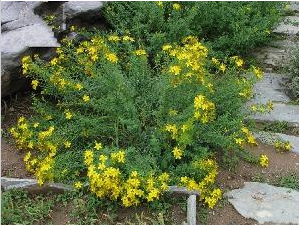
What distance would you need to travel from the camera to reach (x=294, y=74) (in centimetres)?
620

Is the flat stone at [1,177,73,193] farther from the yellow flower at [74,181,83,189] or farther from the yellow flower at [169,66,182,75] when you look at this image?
the yellow flower at [169,66,182,75]

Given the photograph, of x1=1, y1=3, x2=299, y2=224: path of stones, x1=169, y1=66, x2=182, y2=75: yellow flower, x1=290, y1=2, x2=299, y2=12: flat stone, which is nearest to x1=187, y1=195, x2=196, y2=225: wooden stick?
x1=1, y1=3, x2=299, y2=224: path of stones

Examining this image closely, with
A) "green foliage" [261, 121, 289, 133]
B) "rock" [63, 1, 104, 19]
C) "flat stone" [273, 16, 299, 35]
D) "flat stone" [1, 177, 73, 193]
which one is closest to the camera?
"flat stone" [1, 177, 73, 193]

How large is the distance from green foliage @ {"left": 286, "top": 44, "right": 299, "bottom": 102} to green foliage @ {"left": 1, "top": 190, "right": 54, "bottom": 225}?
2.99 m

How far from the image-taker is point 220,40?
6.34 m

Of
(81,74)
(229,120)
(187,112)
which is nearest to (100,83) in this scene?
(81,74)

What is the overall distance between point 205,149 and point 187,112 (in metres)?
0.33

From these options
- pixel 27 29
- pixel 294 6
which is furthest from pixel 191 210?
pixel 294 6

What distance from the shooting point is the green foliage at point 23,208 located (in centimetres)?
420

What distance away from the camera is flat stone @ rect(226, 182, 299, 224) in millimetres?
4359

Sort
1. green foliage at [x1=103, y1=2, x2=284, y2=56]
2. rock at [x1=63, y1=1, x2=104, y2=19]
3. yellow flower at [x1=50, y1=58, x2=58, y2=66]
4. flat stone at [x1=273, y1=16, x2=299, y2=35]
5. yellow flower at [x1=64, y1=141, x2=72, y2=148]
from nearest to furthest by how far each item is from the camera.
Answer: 1. yellow flower at [x1=64, y1=141, x2=72, y2=148]
2. yellow flower at [x1=50, y1=58, x2=58, y2=66]
3. rock at [x1=63, y1=1, x2=104, y2=19]
4. green foliage at [x1=103, y1=2, x2=284, y2=56]
5. flat stone at [x1=273, y1=16, x2=299, y2=35]

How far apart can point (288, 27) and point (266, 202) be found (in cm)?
348

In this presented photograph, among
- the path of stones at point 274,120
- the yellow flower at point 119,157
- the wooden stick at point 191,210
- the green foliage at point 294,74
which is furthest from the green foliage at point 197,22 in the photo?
the wooden stick at point 191,210

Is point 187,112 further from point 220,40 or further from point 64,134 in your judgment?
point 220,40
